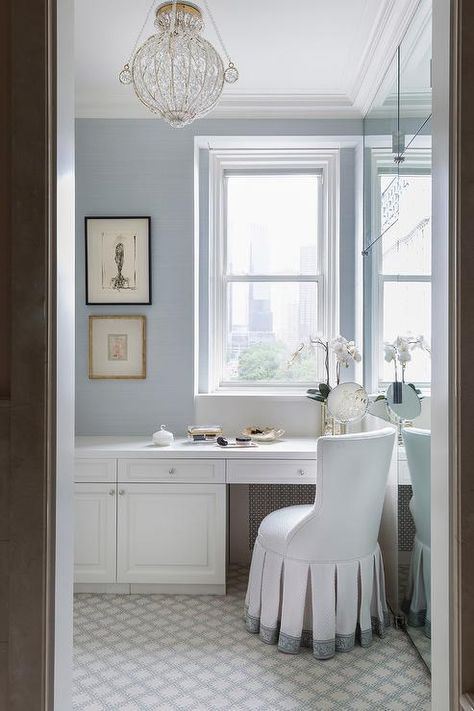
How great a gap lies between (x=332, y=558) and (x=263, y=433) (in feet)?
3.43

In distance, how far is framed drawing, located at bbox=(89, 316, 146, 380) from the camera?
3.53 meters

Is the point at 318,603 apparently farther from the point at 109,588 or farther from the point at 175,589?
the point at 109,588

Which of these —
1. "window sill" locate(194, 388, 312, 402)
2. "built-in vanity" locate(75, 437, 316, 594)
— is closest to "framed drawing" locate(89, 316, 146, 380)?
"window sill" locate(194, 388, 312, 402)

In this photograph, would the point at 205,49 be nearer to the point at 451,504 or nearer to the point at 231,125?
the point at 231,125

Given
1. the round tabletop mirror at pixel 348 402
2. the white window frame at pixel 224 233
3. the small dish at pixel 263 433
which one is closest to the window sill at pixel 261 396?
the white window frame at pixel 224 233

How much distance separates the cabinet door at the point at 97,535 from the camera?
3049 millimetres

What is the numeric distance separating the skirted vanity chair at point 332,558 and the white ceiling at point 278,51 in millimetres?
1896

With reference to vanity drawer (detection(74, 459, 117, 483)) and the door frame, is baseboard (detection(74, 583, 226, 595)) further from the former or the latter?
the door frame

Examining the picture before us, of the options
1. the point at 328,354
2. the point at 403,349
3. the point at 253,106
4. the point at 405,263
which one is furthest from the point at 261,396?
the point at 253,106

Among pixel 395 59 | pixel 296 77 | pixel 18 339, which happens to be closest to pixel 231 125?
pixel 296 77

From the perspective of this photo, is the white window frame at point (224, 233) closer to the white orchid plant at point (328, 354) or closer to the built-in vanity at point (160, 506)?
the white orchid plant at point (328, 354)

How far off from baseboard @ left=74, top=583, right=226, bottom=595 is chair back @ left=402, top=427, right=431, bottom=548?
130cm

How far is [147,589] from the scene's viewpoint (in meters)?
3.09

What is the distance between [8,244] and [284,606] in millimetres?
2071
